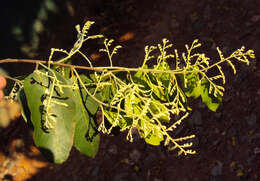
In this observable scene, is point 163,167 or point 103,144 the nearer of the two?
point 163,167

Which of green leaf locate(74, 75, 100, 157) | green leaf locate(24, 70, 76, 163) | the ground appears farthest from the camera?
the ground

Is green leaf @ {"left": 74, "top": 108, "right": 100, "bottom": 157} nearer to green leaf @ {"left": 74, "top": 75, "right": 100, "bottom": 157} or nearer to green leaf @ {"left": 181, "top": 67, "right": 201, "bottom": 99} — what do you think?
green leaf @ {"left": 74, "top": 75, "right": 100, "bottom": 157}

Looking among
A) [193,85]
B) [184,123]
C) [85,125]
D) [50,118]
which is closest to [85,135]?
[85,125]

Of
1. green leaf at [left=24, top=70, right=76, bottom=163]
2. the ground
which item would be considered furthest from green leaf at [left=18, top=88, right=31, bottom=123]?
the ground

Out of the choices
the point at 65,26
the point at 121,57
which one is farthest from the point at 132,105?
the point at 65,26

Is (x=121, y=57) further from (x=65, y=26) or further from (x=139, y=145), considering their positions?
(x=139, y=145)

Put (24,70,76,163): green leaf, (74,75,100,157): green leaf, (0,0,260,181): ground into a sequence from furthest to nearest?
(0,0,260,181): ground < (74,75,100,157): green leaf < (24,70,76,163): green leaf

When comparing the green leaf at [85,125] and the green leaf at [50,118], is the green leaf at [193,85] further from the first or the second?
the green leaf at [50,118]

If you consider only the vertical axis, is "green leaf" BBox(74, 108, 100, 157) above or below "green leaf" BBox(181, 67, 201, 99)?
below
